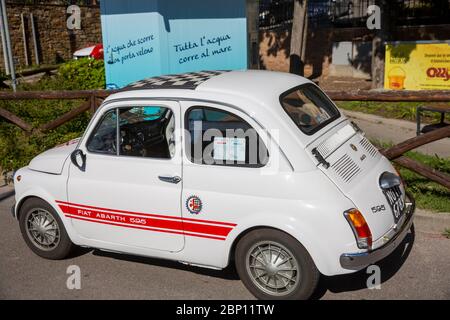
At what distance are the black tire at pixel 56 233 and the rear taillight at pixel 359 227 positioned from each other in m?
2.74

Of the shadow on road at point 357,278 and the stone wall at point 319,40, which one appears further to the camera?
the stone wall at point 319,40

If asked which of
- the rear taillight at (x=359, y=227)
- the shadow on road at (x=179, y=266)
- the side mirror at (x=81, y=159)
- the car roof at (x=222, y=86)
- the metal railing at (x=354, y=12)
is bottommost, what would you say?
the shadow on road at (x=179, y=266)

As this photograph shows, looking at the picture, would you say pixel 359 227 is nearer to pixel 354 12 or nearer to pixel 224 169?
pixel 224 169

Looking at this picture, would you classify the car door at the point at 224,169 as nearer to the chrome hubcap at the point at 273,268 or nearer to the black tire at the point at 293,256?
the black tire at the point at 293,256

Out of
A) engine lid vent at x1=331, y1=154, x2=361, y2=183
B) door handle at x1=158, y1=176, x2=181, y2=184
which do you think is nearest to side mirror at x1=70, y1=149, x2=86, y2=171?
door handle at x1=158, y1=176, x2=181, y2=184

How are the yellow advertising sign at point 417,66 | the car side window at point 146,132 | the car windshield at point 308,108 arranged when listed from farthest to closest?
the yellow advertising sign at point 417,66
the car side window at point 146,132
the car windshield at point 308,108

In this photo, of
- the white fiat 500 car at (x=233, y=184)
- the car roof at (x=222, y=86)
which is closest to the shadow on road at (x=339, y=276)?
the white fiat 500 car at (x=233, y=184)

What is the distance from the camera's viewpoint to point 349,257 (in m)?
4.00

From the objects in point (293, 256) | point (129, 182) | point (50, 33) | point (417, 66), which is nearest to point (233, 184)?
point (293, 256)

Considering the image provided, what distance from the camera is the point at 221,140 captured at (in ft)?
14.7

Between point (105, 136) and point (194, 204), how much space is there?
1141mm

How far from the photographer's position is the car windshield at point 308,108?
14.9 ft

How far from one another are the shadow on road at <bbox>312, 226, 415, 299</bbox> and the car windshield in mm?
1333

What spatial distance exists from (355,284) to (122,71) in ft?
24.3
